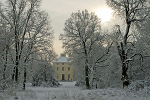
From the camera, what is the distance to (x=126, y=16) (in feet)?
50.0

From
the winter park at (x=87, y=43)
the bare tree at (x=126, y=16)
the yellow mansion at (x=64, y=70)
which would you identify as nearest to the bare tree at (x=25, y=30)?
the winter park at (x=87, y=43)

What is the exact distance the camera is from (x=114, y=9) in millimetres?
15875

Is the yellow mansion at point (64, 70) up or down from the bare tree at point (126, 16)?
down

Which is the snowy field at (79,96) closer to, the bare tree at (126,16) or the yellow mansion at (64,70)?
the bare tree at (126,16)

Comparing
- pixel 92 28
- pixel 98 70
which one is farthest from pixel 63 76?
pixel 92 28

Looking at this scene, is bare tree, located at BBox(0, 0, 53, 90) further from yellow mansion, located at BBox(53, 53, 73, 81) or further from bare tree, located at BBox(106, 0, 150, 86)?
yellow mansion, located at BBox(53, 53, 73, 81)

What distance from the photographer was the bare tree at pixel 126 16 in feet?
46.2

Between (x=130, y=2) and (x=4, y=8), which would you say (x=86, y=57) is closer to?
(x=130, y=2)

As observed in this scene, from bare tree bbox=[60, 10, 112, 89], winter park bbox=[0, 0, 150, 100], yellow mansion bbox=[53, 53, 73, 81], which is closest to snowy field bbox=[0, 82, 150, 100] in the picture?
winter park bbox=[0, 0, 150, 100]

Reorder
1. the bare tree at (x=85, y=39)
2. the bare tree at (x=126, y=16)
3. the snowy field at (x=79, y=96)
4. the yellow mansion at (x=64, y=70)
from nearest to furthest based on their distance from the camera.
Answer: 1. the snowy field at (x=79, y=96)
2. the bare tree at (x=126, y=16)
3. the bare tree at (x=85, y=39)
4. the yellow mansion at (x=64, y=70)

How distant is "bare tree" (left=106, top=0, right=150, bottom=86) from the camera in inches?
555

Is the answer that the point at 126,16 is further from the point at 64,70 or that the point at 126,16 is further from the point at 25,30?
the point at 64,70

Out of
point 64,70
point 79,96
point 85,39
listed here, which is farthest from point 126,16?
point 64,70

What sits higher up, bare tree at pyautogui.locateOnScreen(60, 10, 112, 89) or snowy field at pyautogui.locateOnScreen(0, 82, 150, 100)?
bare tree at pyautogui.locateOnScreen(60, 10, 112, 89)
